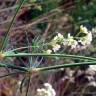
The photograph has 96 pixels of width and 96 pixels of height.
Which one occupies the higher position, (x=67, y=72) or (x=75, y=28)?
(x=75, y=28)

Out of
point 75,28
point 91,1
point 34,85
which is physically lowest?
point 34,85

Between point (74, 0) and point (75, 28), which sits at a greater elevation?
point (74, 0)

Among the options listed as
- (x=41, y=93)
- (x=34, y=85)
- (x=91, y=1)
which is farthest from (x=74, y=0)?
(x=41, y=93)

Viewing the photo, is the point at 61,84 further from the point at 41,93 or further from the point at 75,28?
the point at 41,93

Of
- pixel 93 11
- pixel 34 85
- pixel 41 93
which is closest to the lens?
pixel 41 93

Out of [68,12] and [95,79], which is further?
[68,12]

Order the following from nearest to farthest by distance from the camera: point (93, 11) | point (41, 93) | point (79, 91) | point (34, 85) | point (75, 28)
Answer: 1. point (41, 93)
2. point (34, 85)
3. point (79, 91)
4. point (75, 28)
5. point (93, 11)

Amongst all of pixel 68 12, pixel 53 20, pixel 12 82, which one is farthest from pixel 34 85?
pixel 68 12

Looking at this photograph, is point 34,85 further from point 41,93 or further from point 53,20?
point 41,93

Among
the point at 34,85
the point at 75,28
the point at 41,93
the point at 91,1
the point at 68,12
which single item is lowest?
the point at 41,93
